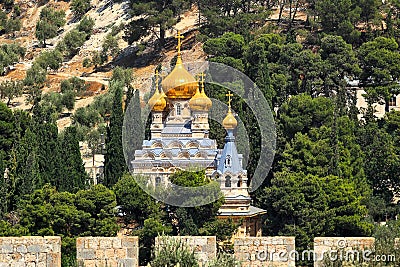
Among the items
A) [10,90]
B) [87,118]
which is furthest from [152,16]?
[87,118]

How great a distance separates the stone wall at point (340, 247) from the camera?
15555 millimetres

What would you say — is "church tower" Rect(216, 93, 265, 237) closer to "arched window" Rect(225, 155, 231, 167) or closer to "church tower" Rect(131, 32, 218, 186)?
"arched window" Rect(225, 155, 231, 167)

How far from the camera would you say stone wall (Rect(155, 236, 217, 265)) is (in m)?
16.0

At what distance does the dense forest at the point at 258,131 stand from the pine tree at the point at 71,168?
7 cm

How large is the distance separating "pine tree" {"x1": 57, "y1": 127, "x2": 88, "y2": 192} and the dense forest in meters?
0.07

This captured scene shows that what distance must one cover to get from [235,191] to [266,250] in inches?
1074

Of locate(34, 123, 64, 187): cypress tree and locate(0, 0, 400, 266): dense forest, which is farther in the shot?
locate(34, 123, 64, 187): cypress tree

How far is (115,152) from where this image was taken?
157ft

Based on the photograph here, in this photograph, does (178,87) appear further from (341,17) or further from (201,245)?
(201,245)

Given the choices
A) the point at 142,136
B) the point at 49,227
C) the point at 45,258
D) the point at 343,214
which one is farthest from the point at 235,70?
the point at 45,258

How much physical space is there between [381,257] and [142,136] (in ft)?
115

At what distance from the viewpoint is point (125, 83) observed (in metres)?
72.4

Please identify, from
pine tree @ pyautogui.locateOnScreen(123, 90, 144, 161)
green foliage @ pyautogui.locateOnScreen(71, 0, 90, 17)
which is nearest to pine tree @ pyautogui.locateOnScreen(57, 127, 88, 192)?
pine tree @ pyautogui.locateOnScreen(123, 90, 144, 161)

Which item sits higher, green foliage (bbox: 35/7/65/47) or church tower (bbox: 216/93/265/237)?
green foliage (bbox: 35/7/65/47)
